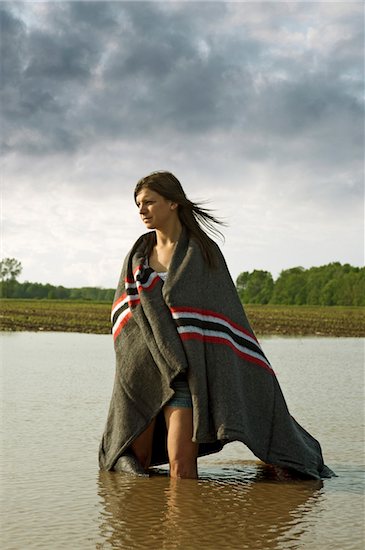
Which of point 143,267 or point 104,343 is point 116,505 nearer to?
point 143,267

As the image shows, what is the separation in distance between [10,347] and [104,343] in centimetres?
235

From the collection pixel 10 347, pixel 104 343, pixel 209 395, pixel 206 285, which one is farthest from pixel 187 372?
pixel 104 343

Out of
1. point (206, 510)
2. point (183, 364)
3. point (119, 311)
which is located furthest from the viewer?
point (119, 311)

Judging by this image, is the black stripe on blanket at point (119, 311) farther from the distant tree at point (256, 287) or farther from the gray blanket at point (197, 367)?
the distant tree at point (256, 287)

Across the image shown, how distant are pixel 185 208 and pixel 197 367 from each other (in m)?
0.88

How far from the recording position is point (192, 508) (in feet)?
13.4

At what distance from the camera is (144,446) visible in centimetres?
486

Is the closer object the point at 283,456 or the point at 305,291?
the point at 283,456

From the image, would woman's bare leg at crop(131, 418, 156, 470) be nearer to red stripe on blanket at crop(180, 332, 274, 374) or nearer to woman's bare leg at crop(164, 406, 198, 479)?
woman's bare leg at crop(164, 406, 198, 479)

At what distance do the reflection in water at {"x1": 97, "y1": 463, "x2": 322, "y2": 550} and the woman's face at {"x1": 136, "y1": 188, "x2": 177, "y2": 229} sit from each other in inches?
52.5

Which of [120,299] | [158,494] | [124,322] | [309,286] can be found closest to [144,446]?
[158,494]

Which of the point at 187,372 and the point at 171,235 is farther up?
the point at 171,235

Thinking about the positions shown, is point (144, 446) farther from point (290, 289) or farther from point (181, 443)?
point (290, 289)

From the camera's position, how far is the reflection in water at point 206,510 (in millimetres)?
3580
